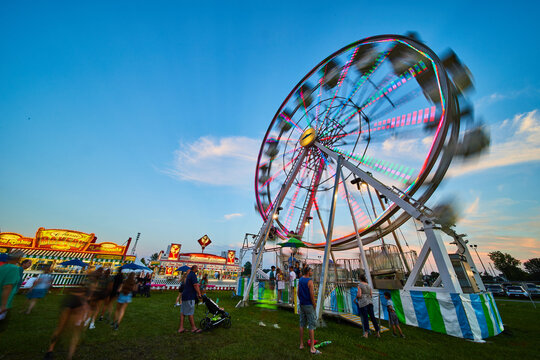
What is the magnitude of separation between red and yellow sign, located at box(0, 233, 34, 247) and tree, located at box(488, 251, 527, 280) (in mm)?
90177

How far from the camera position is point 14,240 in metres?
20.6

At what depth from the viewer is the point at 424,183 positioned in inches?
335

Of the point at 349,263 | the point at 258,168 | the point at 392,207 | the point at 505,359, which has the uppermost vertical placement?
the point at 258,168

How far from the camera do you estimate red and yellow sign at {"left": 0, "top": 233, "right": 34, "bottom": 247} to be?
802 inches

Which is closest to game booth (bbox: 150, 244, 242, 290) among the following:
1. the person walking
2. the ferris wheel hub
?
the ferris wheel hub

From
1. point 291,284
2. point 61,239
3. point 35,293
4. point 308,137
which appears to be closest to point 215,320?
point 291,284

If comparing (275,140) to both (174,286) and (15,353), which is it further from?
(174,286)

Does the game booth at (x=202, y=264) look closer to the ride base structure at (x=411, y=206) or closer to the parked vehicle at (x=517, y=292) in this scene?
the ride base structure at (x=411, y=206)

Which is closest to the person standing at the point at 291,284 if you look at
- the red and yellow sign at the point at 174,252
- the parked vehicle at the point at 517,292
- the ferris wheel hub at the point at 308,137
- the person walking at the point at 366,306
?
the person walking at the point at 366,306

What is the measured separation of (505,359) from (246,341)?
16.6 ft

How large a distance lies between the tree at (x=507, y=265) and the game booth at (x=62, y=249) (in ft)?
271

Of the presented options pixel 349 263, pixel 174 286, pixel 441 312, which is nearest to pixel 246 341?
pixel 441 312

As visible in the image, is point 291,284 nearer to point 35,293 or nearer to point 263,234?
point 263,234

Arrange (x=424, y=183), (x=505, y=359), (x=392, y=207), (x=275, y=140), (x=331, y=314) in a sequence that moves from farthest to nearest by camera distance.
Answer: (x=275, y=140) < (x=392, y=207) < (x=424, y=183) < (x=331, y=314) < (x=505, y=359)
